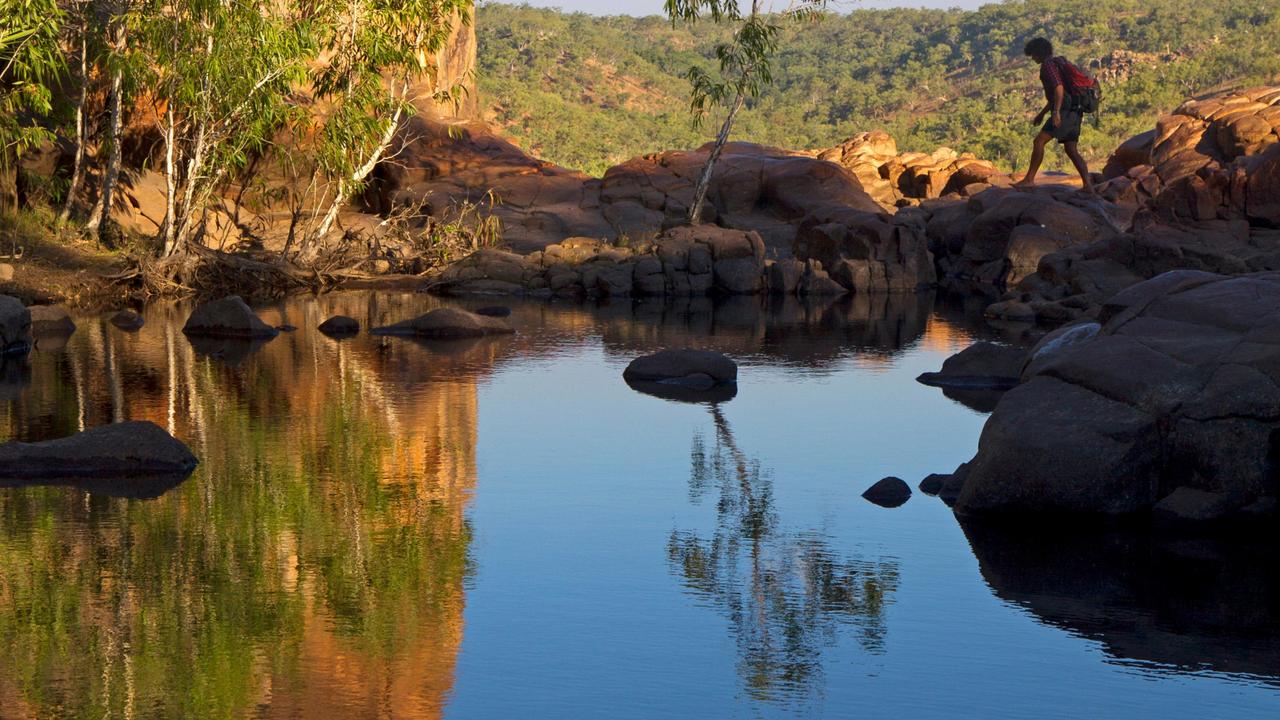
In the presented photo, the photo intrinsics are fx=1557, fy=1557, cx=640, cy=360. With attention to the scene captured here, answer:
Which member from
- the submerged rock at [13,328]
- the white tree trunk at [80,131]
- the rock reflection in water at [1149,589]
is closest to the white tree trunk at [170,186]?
the white tree trunk at [80,131]

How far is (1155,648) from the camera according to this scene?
5719 millimetres

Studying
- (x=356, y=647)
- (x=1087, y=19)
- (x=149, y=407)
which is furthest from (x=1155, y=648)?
(x=1087, y=19)

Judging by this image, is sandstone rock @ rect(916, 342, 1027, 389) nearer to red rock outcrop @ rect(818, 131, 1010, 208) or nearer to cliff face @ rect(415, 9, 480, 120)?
red rock outcrop @ rect(818, 131, 1010, 208)

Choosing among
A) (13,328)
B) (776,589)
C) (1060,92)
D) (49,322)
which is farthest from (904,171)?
(776,589)

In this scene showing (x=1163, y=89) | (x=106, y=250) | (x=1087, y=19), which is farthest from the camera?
(x=1087, y=19)

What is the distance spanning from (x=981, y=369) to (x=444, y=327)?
20.3 ft

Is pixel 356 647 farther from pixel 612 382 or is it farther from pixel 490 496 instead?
pixel 612 382

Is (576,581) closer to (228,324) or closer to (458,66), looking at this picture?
(228,324)

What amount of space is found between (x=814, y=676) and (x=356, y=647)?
162cm

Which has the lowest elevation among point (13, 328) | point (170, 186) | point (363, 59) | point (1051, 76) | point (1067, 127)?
point (13, 328)

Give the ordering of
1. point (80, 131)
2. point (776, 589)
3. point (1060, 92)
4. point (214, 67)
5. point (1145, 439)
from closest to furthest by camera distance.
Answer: point (776, 589) < point (1145, 439) < point (214, 67) < point (80, 131) < point (1060, 92)

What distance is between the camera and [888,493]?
8367mm

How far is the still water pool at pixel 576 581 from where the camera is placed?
5156mm

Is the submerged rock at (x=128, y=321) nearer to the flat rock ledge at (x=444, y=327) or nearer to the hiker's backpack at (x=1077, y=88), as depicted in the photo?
the flat rock ledge at (x=444, y=327)
